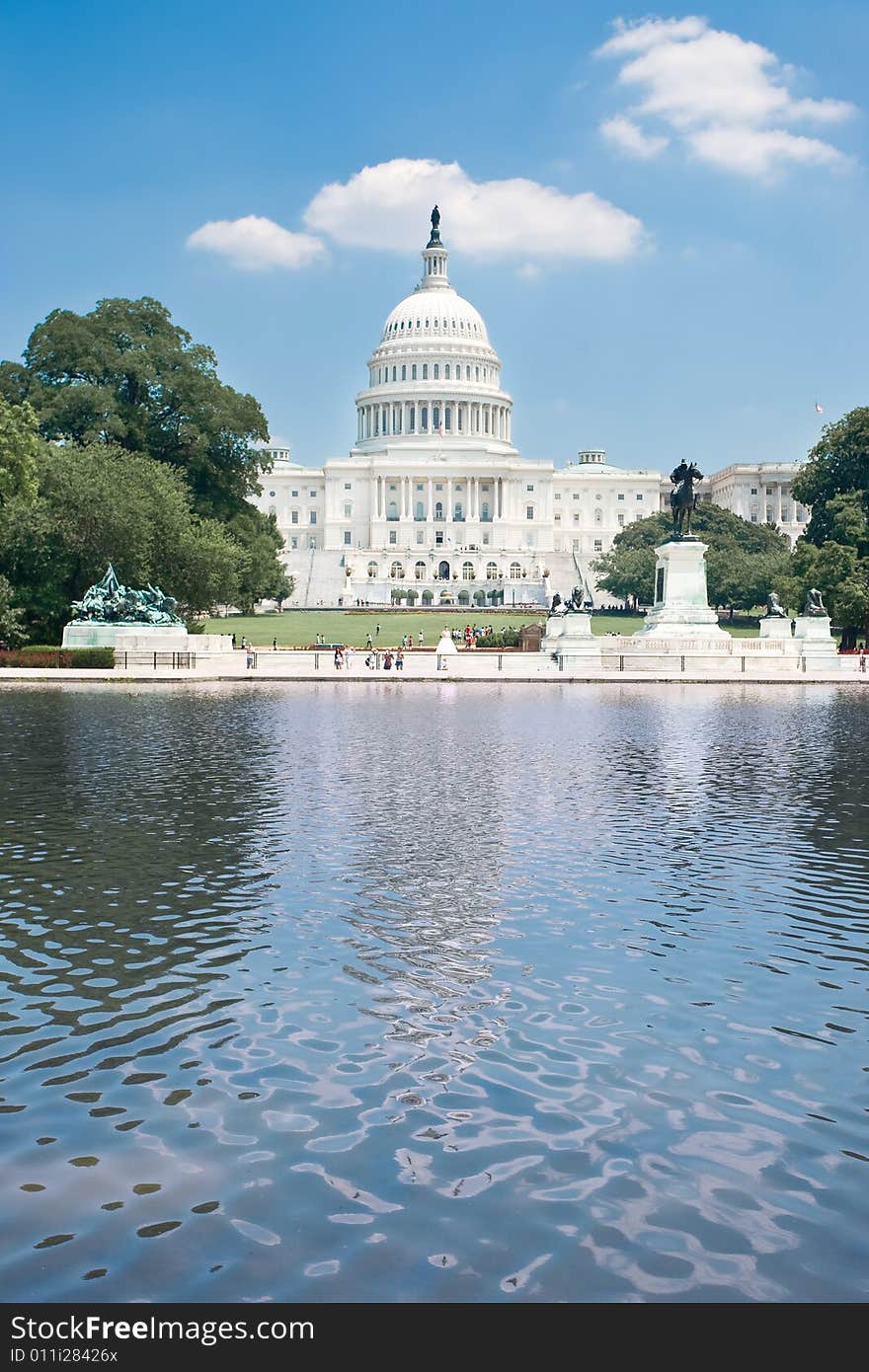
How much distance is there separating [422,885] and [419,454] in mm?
174535

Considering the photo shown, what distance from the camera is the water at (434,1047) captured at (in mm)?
5906

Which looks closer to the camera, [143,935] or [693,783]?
[143,935]

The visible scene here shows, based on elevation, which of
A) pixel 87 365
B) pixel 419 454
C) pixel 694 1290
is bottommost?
pixel 694 1290

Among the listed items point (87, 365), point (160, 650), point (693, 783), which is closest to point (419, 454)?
point (87, 365)

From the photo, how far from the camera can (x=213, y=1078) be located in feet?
25.6

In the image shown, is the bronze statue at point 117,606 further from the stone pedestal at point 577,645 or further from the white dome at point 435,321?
the white dome at point 435,321

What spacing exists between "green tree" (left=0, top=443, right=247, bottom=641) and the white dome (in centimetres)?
13415

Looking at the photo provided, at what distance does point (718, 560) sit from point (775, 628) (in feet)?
153

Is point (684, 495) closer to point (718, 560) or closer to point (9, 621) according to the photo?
point (9, 621)

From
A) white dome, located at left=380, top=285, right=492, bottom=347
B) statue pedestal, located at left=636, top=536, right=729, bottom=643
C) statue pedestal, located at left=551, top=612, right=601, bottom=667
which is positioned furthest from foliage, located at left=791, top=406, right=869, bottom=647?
white dome, located at left=380, top=285, right=492, bottom=347

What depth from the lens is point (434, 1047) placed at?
830cm

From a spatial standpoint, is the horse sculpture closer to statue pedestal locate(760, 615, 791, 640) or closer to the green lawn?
statue pedestal locate(760, 615, 791, 640)

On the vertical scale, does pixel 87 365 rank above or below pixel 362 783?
above

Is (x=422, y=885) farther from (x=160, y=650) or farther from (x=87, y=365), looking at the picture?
(x=87, y=365)
